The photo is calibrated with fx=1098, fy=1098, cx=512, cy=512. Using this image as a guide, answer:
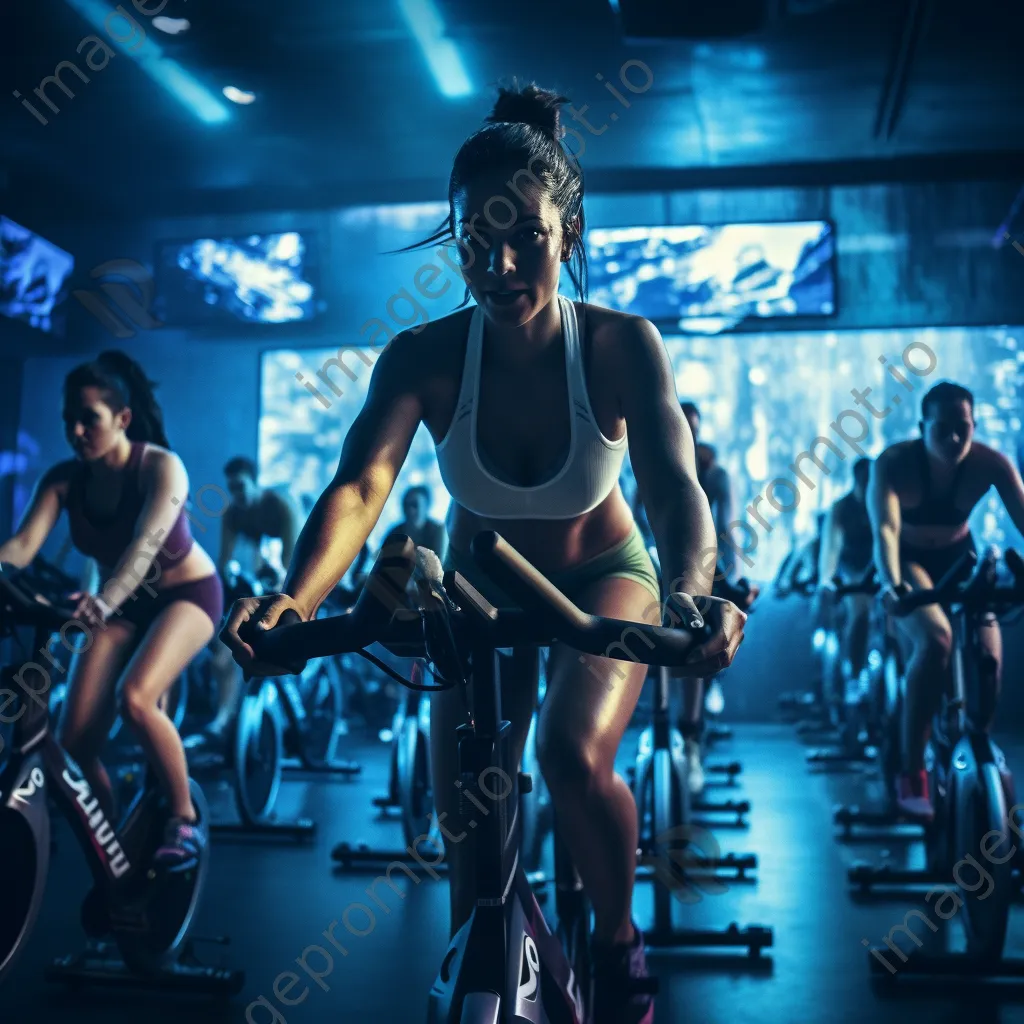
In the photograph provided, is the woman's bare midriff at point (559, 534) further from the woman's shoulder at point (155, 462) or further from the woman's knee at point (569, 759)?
the woman's shoulder at point (155, 462)

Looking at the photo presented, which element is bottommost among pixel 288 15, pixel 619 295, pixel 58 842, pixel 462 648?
pixel 58 842

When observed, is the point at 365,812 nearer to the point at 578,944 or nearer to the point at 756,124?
the point at 578,944

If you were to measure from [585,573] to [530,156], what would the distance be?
2.07 ft

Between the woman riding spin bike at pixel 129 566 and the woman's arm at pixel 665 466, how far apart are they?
1.43 m

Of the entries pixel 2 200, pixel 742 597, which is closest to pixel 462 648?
pixel 742 597

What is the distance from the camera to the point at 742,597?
2.93 m

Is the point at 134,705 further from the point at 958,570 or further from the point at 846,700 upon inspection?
the point at 846,700

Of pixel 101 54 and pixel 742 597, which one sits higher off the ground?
pixel 101 54

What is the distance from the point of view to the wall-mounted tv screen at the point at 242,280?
784cm

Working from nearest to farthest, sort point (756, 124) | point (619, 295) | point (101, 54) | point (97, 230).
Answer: point (101, 54) → point (756, 124) → point (619, 295) → point (97, 230)

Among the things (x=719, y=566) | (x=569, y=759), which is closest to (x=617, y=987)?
(x=569, y=759)

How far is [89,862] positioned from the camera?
7.98ft

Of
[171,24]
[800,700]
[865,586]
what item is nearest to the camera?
[865,586]

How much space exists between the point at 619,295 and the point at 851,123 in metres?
1.82
